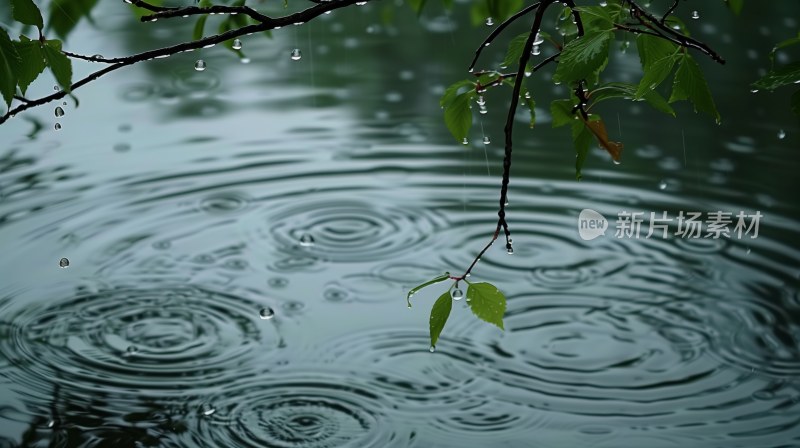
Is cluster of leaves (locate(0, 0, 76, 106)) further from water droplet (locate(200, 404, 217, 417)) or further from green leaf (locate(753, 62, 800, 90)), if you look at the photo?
water droplet (locate(200, 404, 217, 417))

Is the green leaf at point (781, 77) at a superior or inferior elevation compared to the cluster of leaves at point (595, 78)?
inferior

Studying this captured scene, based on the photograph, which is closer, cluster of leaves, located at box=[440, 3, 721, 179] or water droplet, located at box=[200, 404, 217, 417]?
cluster of leaves, located at box=[440, 3, 721, 179]

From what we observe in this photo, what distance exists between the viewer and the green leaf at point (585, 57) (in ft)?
3.56

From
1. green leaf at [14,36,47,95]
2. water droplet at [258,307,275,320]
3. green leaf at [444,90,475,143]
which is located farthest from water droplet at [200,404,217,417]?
green leaf at [14,36,47,95]

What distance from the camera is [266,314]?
2.58m

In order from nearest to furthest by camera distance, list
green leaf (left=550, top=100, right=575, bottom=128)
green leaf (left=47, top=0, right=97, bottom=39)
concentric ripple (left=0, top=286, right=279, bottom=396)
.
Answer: green leaf (left=550, top=100, right=575, bottom=128) → green leaf (left=47, top=0, right=97, bottom=39) → concentric ripple (left=0, top=286, right=279, bottom=396)

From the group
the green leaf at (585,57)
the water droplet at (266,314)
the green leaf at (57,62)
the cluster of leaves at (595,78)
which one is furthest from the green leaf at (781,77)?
the water droplet at (266,314)

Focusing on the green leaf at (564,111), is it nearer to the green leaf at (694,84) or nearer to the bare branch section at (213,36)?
the green leaf at (694,84)

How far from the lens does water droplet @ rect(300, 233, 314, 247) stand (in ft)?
9.75

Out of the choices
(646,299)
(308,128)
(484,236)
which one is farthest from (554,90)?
(646,299)

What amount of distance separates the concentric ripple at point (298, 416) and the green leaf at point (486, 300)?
0.91m

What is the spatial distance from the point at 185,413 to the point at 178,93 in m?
2.33

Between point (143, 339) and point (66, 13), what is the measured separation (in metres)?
1.04

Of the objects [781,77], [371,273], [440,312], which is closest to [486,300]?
[440,312]
